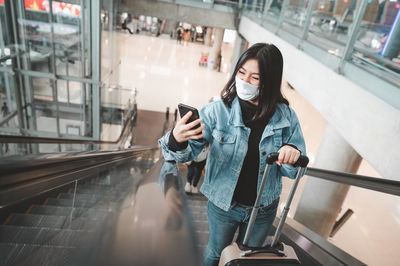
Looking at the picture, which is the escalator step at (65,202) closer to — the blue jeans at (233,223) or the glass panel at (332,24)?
the blue jeans at (233,223)

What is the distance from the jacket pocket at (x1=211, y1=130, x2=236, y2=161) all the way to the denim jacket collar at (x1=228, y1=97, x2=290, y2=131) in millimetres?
84

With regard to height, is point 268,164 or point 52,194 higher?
point 268,164

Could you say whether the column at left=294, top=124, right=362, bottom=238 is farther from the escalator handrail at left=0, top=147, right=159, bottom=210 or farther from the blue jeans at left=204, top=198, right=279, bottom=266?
the escalator handrail at left=0, top=147, right=159, bottom=210

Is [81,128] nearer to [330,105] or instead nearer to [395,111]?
[330,105]

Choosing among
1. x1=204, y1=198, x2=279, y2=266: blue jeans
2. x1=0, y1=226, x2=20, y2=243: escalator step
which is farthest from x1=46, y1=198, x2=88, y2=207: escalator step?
x1=204, y1=198, x2=279, y2=266: blue jeans

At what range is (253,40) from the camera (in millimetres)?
9625

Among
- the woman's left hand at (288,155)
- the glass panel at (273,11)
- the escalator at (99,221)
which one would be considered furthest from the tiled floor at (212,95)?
the woman's left hand at (288,155)

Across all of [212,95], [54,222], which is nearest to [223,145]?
[54,222]

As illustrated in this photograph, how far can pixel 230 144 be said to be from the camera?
64.6 inches

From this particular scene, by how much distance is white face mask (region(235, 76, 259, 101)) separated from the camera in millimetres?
1666

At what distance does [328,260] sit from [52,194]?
141 inches

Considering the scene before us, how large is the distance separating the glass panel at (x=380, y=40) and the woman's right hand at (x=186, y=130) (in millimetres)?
2386

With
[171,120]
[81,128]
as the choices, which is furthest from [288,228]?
[171,120]

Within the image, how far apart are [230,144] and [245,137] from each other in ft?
0.32
